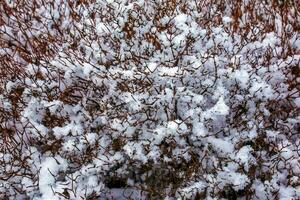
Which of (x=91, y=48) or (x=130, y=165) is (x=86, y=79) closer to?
(x=91, y=48)

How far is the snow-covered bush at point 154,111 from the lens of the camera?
3.00m

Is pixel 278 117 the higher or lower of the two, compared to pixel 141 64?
lower

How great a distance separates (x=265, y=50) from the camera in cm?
350

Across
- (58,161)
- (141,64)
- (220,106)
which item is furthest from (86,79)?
(220,106)

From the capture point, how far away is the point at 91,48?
334 centimetres

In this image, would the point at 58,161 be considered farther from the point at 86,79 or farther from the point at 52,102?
the point at 86,79

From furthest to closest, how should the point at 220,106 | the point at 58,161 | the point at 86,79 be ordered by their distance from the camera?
the point at 86,79 < the point at 58,161 < the point at 220,106

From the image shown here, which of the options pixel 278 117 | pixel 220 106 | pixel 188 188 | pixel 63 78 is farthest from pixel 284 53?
pixel 63 78

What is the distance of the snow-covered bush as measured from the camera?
300 centimetres

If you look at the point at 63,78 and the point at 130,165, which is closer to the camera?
the point at 130,165

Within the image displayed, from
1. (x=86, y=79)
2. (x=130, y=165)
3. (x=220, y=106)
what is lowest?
(x=130, y=165)

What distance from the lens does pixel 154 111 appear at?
10.3 feet

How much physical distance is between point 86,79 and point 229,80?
1.15m

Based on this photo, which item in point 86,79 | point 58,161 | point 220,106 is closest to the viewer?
point 220,106
